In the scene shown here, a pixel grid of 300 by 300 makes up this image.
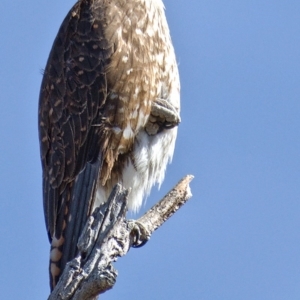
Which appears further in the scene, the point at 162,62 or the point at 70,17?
the point at 70,17

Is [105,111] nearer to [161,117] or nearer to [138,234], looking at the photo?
[161,117]

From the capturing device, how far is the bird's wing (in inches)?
220

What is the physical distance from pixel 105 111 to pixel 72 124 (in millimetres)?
328

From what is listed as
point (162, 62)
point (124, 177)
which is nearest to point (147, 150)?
point (124, 177)

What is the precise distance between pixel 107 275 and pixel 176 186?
1537 millimetres

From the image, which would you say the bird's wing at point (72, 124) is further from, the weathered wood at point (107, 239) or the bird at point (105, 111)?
the weathered wood at point (107, 239)

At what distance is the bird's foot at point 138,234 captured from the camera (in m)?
5.17

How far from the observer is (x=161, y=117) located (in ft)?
19.2

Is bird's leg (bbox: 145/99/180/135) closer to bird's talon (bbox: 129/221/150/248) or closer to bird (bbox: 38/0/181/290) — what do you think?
bird (bbox: 38/0/181/290)

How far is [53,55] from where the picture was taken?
624 cm

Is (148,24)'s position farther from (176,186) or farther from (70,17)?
(176,186)

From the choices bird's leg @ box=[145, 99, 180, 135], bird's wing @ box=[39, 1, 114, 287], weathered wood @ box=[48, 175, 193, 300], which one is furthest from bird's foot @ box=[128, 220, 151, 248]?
bird's leg @ box=[145, 99, 180, 135]

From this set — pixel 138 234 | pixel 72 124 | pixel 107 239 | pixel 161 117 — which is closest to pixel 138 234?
pixel 138 234

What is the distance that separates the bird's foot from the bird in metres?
0.44
